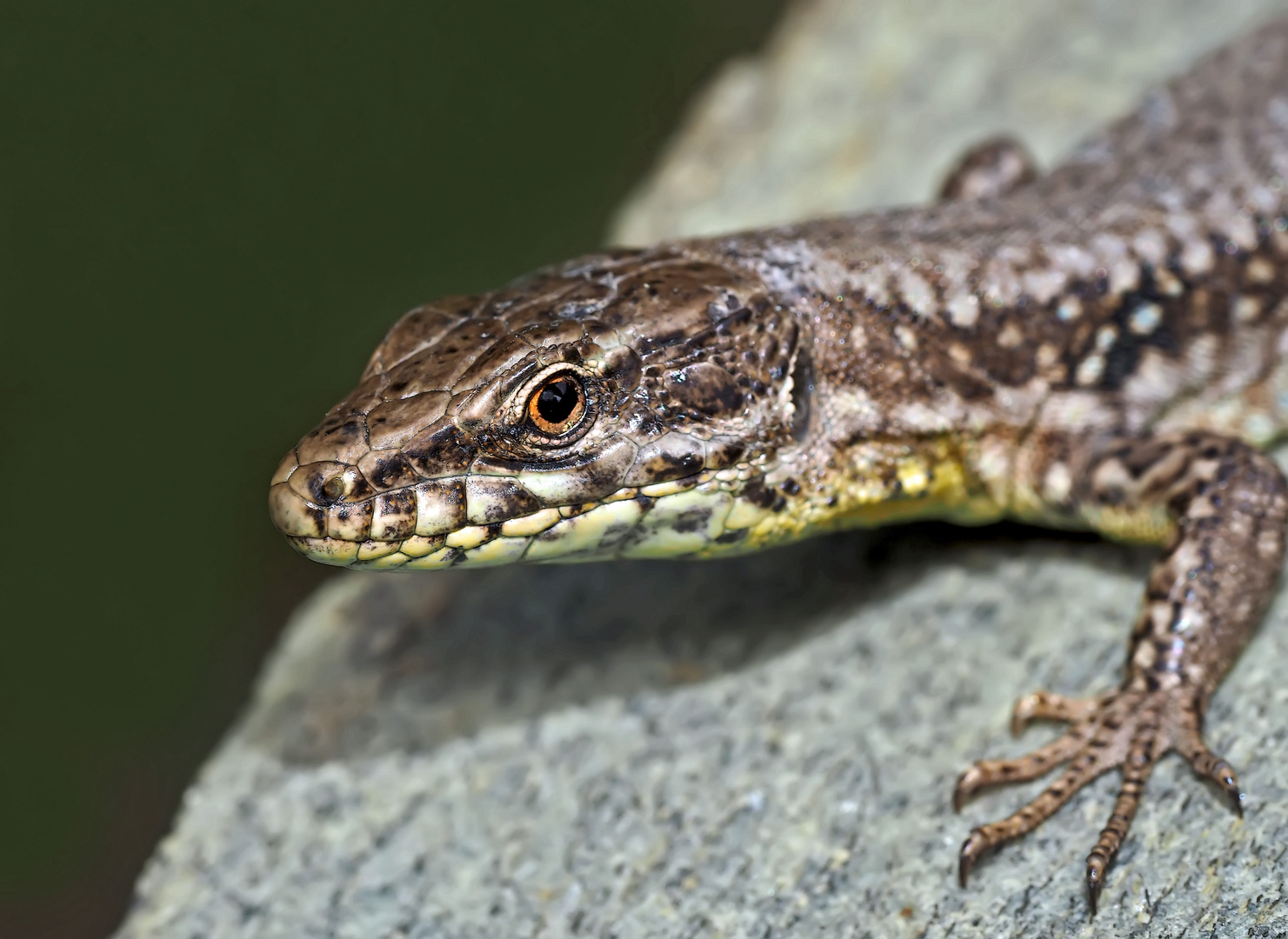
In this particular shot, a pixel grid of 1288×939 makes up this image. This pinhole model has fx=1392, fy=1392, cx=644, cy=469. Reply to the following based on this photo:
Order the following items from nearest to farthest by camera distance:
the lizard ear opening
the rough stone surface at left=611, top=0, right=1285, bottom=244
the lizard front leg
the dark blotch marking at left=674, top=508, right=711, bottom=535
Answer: the lizard front leg → the dark blotch marking at left=674, top=508, right=711, bottom=535 → the lizard ear opening → the rough stone surface at left=611, top=0, right=1285, bottom=244

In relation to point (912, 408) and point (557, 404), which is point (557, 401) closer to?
point (557, 404)

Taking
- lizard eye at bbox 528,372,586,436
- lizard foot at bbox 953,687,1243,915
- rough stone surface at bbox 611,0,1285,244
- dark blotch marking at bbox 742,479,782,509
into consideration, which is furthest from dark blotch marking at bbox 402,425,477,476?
rough stone surface at bbox 611,0,1285,244

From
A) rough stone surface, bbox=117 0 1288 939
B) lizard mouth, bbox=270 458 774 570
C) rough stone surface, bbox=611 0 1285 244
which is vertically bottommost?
rough stone surface, bbox=117 0 1288 939

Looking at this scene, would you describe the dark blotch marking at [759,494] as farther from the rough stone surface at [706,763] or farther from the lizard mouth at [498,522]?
the rough stone surface at [706,763]

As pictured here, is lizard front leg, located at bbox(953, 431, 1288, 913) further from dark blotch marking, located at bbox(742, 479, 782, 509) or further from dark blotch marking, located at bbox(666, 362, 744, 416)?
dark blotch marking, located at bbox(666, 362, 744, 416)

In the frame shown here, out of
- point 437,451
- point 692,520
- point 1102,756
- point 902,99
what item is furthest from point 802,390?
point 902,99

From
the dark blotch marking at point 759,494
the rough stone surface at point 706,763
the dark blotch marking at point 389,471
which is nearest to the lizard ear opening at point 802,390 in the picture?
the dark blotch marking at point 759,494
